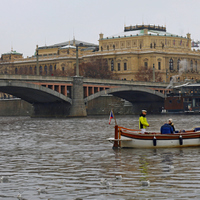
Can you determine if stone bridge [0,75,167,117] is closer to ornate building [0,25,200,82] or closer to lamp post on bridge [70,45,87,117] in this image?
lamp post on bridge [70,45,87,117]

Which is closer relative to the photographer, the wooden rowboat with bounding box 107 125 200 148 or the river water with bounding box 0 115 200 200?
the river water with bounding box 0 115 200 200

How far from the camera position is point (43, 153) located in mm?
33188

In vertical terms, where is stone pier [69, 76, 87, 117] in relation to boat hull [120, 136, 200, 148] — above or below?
above

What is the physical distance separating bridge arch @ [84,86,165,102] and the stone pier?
1949 millimetres

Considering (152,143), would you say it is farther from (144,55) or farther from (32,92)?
(144,55)

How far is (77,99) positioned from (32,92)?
31.6 feet

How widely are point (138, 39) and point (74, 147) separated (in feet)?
510

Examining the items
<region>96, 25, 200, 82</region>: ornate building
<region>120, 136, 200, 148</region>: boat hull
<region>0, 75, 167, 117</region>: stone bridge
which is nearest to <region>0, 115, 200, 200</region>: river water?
<region>120, 136, 200, 148</region>: boat hull

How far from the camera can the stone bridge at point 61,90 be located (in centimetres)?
8925

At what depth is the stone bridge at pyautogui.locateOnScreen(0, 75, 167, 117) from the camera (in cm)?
8925

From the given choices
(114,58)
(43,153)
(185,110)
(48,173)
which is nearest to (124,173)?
(48,173)

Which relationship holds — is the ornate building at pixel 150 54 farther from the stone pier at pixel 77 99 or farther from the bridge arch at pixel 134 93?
the stone pier at pixel 77 99

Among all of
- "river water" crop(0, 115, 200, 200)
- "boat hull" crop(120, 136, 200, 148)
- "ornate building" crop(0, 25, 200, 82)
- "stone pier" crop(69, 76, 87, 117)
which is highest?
"ornate building" crop(0, 25, 200, 82)

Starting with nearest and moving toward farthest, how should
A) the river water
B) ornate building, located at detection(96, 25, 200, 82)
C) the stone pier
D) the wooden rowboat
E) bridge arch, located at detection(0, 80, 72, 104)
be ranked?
the river water
the wooden rowboat
bridge arch, located at detection(0, 80, 72, 104)
the stone pier
ornate building, located at detection(96, 25, 200, 82)
